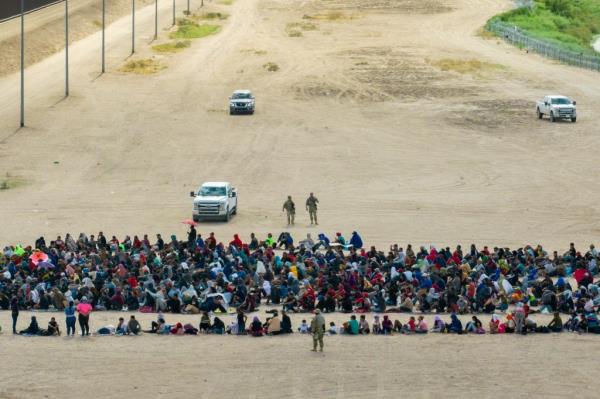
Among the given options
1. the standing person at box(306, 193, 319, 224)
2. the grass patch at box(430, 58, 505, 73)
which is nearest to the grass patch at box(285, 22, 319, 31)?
the grass patch at box(430, 58, 505, 73)

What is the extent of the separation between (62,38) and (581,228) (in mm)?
59452

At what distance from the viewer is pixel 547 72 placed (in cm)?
9144

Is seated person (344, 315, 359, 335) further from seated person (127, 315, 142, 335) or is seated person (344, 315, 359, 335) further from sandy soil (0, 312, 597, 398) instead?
seated person (127, 315, 142, 335)

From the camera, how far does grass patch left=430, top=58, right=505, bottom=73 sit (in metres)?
91.7

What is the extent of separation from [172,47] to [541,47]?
2627cm

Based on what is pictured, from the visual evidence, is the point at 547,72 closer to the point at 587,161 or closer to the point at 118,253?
the point at 587,161

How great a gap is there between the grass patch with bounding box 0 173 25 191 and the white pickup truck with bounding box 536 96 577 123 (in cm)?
2925

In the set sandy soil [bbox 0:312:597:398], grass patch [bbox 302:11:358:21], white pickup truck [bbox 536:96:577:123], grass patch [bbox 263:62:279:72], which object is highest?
grass patch [bbox 302:11:358:21]

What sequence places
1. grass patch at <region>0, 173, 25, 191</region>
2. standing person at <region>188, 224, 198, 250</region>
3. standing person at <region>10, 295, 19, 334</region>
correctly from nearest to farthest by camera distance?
standing person at <region>10, 295, 19, 334</region>, standing person at <region>188, 224, 198, 250</region>, grass patch at <region>0, 173, 25, 191</region>

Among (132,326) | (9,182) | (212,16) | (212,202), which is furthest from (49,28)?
(132,326)

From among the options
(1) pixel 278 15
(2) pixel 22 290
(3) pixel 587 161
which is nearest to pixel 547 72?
(3) pixel 587 161

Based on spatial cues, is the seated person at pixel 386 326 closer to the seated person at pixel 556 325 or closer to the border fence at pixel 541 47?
the seated person at pixel 556 325

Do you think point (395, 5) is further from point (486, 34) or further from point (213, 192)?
point (213, 192)

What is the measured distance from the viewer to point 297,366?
31719 mm
